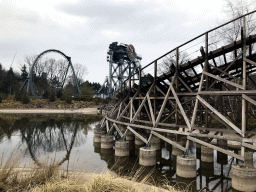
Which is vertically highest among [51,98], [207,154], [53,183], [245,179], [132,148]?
[51,98]

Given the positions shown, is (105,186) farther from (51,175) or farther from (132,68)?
(132,68)

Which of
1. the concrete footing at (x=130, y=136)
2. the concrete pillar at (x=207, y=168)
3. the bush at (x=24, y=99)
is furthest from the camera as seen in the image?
the bush at (x=24, y=99)

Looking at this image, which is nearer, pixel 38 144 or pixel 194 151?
pixel 194 151

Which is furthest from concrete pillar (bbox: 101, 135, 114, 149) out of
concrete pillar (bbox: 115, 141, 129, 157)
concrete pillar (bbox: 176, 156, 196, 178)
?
concrete pillar (bbox: 176, 156, 196, 178)

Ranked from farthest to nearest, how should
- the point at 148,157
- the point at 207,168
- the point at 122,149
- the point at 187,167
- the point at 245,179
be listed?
the point at 122,149
the point at 207,168
the point at 148,157
the point at 187,167
the point at 245,179

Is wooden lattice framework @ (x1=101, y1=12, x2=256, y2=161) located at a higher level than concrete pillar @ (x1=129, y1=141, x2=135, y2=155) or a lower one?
higher

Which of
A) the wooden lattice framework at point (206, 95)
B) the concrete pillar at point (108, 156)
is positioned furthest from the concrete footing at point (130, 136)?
the wooden lattice framework at point (206, 95)

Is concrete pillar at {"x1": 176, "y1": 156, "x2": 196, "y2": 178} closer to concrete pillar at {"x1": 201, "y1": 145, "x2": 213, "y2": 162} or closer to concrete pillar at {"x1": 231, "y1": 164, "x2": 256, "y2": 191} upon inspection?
concrete pillar at {"x1": 231, "y1": 164, "x2": 256, "y2": 191}

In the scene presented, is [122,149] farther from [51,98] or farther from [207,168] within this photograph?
[51,98]

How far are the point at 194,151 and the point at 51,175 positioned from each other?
1135 centimetres

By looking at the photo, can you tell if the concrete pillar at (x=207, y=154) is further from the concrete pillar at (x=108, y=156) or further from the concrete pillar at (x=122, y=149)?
the concrete pillar at (x=108, y=156)

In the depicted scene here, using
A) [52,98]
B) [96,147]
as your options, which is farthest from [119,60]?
[96,147]

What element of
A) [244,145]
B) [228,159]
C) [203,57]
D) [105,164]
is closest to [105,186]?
[244,145]

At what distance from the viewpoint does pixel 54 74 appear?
81.4 meters
